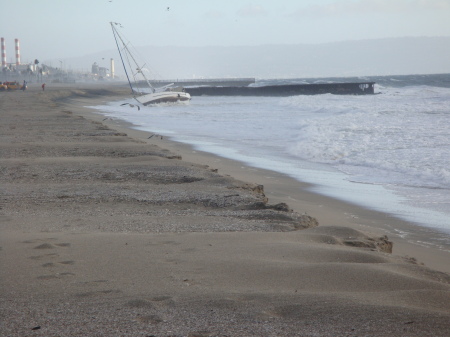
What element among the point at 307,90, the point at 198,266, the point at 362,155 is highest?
the point at 198,266

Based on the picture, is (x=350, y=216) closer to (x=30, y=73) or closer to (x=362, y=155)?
(x=362, y=155)

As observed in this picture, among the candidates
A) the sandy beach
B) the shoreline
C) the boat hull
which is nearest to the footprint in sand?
the sandy beach

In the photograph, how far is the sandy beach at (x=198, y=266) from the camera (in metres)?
3.06

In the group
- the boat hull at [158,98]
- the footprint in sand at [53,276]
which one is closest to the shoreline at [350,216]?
the footprint in sand at [53,276]

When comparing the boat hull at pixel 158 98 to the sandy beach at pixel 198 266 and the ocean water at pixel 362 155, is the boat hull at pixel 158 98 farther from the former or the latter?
the sandy beach at pixel 198 266

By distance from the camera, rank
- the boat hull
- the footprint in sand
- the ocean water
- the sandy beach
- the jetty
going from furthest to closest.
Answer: the jetty
the boat hull
the ocean water
the footprint in sand
the sandy beach

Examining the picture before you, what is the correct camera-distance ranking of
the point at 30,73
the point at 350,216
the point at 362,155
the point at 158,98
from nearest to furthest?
1. the point at 350,216
2. the point at 362,155
3. the point at 158,98
4. the point at 30,73

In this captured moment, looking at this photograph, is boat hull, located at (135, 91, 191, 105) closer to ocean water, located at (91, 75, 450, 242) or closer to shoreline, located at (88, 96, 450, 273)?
ocean water, located at (91, 75, 450, 242)

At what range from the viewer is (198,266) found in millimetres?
4062

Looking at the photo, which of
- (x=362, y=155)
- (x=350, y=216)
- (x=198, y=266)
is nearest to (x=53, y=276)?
(x=198, y=266)

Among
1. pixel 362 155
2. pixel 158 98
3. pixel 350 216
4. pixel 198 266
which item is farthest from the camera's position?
pixel 158 98

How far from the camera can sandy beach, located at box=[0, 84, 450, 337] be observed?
10.0 ft

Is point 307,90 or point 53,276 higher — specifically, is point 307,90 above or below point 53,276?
below

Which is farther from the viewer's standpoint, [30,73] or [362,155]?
[30,73]
